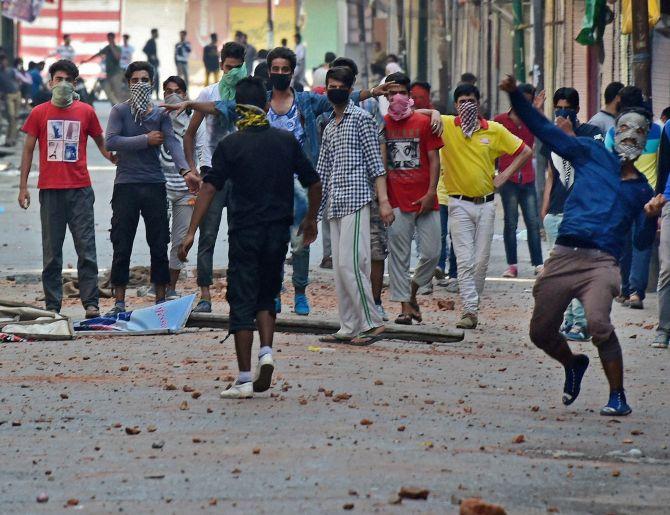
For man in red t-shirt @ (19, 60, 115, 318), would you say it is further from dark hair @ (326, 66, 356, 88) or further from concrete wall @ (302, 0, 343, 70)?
concrete wall @ (302, 0, 343, 70)

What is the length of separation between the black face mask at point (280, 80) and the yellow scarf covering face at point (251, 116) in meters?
2.42

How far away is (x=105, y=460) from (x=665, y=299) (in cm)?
540

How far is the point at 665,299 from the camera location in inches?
459

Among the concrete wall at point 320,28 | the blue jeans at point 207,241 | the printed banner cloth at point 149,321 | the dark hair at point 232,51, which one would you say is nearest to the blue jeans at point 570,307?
the blue jeans at point 207,241

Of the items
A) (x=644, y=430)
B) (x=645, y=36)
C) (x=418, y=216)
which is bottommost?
(x=644, y=430)

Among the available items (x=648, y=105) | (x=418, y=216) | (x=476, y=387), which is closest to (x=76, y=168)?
(x=418, y=216)

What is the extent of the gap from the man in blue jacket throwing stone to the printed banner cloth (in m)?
3.36

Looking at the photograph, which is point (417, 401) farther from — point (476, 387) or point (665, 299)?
point (665, 299)

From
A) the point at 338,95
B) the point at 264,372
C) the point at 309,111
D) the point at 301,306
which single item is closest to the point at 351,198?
the point at 338,95

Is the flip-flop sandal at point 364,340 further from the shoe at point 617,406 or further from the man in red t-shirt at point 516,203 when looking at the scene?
the man in red t-shirt at point 516,203

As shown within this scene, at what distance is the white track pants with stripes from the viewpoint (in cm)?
1073

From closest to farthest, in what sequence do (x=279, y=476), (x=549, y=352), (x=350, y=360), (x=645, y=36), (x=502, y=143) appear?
(x=279, y=476), (x=549, y=352), (x=350, y=360), (x=502, y=143), (x=645, y=36)

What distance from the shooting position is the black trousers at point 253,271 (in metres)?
8.84

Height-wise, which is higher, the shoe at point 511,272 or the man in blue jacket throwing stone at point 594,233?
the man in blue jacket throwing stone at point 594,233
